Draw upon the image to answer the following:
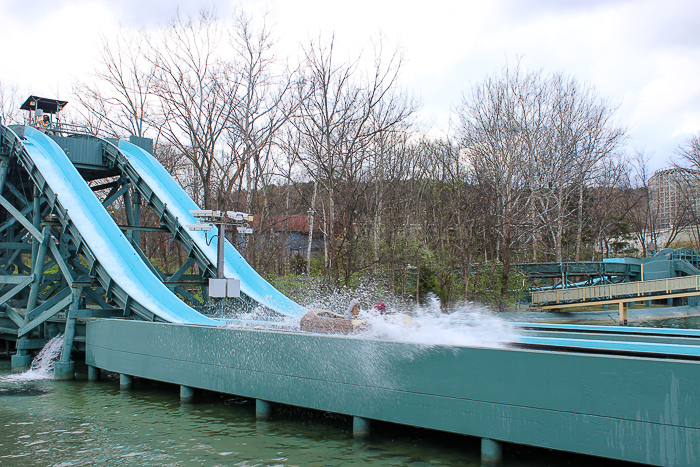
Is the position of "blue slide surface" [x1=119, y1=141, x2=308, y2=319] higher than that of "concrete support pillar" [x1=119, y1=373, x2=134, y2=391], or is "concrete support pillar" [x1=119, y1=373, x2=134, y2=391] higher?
"blue slide surface" [x1=119, y1=141, x2=308, y2=319]

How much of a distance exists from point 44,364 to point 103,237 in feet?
11.1

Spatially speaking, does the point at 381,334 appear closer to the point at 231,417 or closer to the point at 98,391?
the point at 231,417

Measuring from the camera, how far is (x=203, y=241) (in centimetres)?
1655

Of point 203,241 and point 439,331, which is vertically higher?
point 203,241

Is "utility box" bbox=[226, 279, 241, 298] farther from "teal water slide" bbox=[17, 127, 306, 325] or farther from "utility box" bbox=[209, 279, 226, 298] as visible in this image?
"teal water slide" bbox=[17, 127, 306, 325]

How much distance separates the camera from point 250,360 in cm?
998

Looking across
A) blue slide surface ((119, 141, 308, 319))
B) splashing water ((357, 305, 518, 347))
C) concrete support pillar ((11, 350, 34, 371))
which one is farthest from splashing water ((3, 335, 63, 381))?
splashing water ((357, 305, 518, 347))

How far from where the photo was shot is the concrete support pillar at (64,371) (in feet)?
44.5

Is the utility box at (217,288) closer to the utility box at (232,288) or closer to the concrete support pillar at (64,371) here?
the utility box at (232,288)

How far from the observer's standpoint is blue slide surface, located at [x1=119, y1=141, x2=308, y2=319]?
15.0 m

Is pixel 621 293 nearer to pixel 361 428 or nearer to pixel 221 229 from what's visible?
pixel 221 229

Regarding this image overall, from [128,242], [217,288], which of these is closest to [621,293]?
[217,288]

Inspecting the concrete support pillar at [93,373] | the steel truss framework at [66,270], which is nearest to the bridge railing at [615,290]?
the steel truss framework at [66,270]

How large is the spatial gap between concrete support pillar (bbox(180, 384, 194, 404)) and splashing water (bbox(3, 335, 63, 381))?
4.58m
